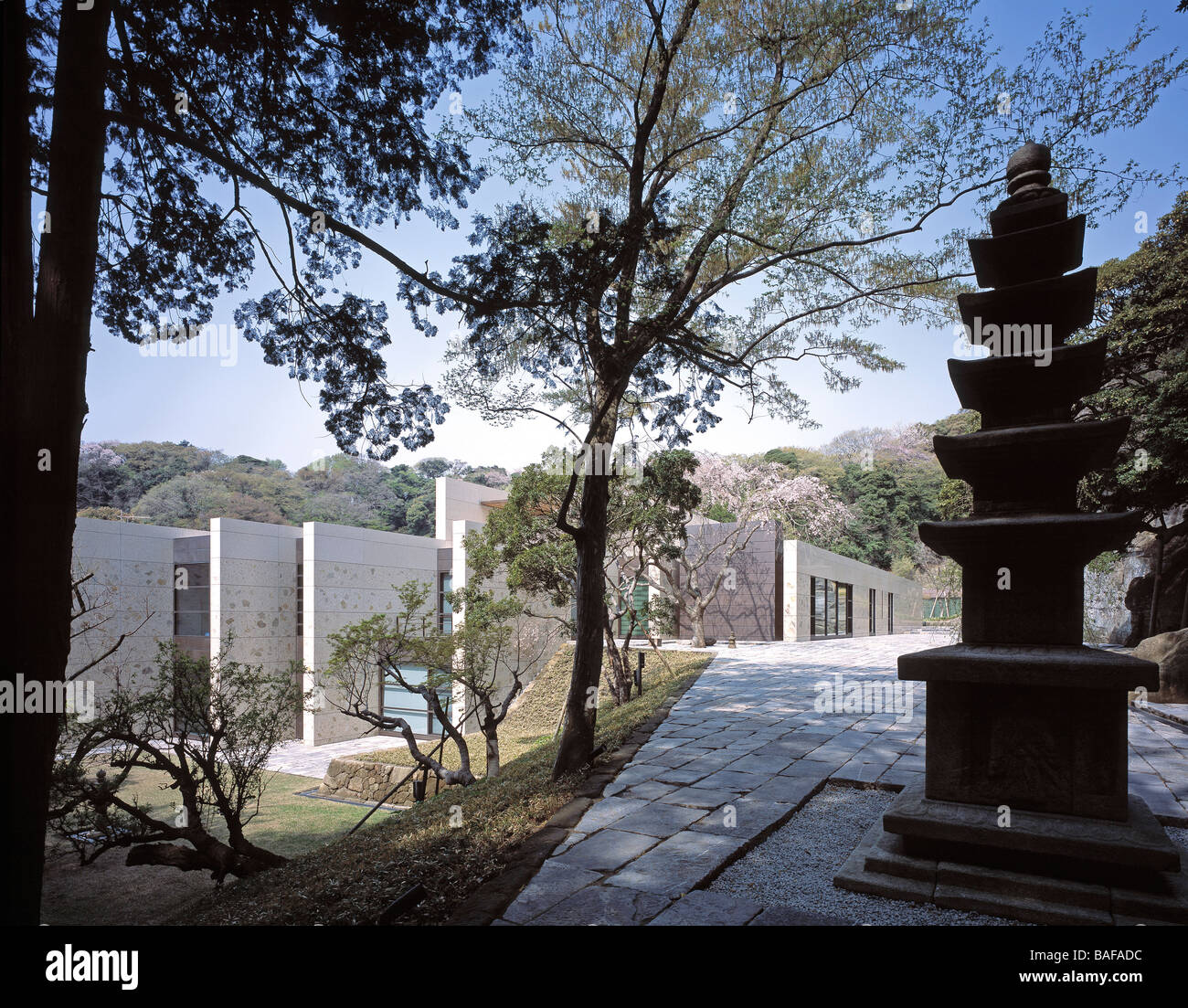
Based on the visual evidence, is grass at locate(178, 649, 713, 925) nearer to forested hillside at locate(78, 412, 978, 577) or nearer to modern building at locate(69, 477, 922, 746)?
modern building at locate(69, 477, 922, 746)

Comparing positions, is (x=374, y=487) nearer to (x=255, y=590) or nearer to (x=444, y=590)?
(x=444, y=590)

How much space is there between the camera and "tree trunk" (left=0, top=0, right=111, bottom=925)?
9.12 ft

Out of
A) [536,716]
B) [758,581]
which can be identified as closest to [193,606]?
[536,716]

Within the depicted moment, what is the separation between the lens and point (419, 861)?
13.6ft

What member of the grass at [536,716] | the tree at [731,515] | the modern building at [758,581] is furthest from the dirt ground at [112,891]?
the modern building at [758,581]

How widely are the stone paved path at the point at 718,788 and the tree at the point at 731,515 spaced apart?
7.66 metres

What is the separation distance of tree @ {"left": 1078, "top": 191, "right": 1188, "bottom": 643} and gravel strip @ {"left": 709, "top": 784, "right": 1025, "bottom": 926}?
29.5ft

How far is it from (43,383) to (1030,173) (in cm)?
515

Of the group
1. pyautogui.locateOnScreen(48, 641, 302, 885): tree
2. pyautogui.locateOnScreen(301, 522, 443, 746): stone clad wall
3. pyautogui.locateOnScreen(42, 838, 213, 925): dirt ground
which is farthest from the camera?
pyautogui.locateOnScreen(301, 522, 443, 746): stone clad wall

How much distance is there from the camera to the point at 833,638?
66.3ft

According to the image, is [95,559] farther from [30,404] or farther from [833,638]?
[833,638]

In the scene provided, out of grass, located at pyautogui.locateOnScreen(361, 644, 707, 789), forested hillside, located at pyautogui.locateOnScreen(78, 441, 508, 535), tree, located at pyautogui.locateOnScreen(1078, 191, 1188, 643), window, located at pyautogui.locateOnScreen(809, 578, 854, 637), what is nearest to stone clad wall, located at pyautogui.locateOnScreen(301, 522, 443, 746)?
grass, located at pyautogui.locateOnScreen(361, 644, 707, 789)
